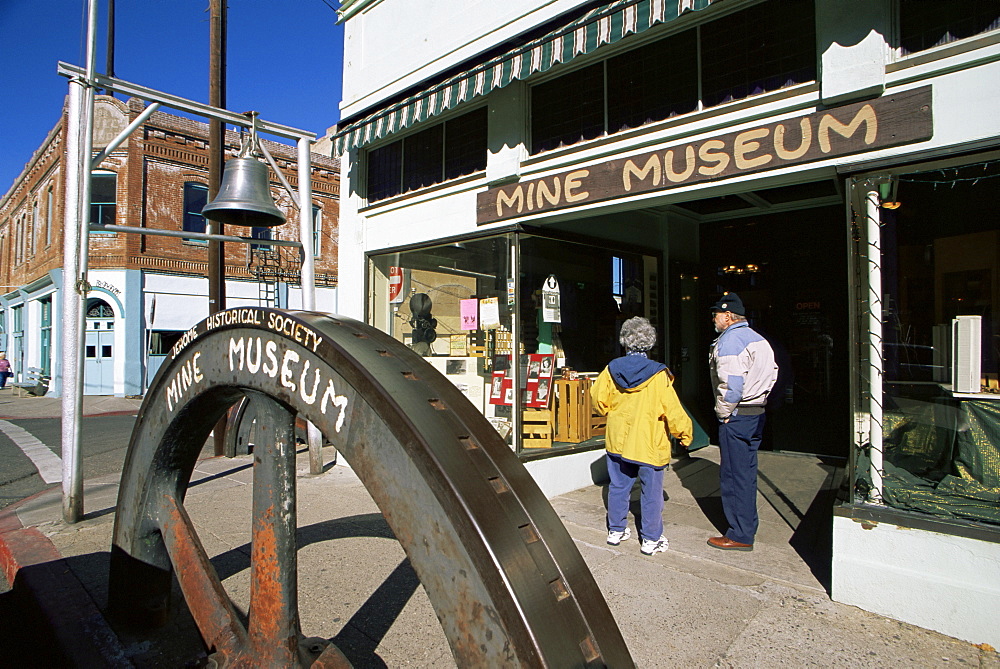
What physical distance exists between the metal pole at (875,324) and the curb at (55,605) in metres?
4.38

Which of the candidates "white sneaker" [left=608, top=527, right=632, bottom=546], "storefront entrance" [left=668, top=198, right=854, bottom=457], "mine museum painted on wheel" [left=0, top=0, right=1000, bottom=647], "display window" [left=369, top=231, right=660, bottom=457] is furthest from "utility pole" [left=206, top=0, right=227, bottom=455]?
"storefront entrance" [left=668, top=198, right=854, bottom=457]

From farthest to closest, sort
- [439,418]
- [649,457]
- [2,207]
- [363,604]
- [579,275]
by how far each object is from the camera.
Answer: [2,207], [579,275], [649,457], [363,604], [439,418]

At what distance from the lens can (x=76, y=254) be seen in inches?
211

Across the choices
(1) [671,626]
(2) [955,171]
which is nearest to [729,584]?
(1) [671,626]

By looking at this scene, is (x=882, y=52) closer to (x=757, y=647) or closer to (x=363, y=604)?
(x=757, y=647)

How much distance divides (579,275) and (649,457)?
9.53 feet

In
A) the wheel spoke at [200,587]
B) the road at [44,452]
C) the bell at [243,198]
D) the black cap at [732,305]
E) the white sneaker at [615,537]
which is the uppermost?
the bell at [243,198]

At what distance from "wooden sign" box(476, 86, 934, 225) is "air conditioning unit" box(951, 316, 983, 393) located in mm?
Result: 1277

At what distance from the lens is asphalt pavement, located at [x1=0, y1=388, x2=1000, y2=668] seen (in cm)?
304

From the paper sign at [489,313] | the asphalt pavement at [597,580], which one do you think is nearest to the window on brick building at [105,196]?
the asphalt pavement at [597,580]

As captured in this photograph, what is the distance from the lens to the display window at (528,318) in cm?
634

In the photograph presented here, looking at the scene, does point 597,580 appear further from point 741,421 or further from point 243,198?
point 243,198

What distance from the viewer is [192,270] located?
20.8m

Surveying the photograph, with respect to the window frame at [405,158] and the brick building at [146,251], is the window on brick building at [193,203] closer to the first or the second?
the brick building at [146,251]
